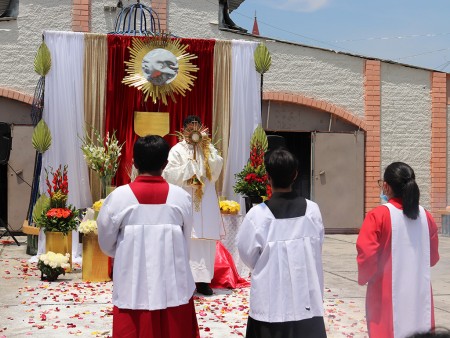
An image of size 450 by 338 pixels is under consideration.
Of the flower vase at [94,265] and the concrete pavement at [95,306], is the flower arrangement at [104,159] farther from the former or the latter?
the concrete pavement at [95,306]

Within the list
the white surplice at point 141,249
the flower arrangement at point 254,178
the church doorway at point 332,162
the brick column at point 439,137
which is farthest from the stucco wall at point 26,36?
the white surplice at point 141,249

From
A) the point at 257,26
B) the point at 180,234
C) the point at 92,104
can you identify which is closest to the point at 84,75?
the point at 92,104

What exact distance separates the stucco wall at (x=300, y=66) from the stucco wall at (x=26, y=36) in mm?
2134

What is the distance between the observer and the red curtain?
9.70m

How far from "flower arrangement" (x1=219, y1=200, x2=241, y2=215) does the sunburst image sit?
1.58 m

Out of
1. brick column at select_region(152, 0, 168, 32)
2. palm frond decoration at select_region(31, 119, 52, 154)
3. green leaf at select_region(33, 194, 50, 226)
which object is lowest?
green leaf at select_region(33, 194, 50, 226)

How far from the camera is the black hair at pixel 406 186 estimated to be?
4.38 m

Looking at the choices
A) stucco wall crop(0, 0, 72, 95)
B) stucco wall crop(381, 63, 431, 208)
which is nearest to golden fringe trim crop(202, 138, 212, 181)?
stucco wall crop(0, 0, 72, 95)

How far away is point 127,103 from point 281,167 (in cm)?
603

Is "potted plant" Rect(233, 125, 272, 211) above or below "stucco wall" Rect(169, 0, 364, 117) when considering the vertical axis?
below

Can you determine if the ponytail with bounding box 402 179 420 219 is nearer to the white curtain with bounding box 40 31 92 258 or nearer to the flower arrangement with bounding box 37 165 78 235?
the flower arrangement with bounding box 37 165 78 235

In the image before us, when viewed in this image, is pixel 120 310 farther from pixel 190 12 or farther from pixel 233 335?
pixel 190 12

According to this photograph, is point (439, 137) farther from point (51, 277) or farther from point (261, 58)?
point (51, 277)

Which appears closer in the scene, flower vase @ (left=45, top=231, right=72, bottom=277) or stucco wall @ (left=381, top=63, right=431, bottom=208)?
flower vase @ (left=45, top=231, right=72, bottom=277)
